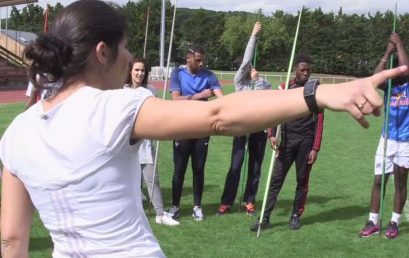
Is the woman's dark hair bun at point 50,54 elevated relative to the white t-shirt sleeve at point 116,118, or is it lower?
elevated

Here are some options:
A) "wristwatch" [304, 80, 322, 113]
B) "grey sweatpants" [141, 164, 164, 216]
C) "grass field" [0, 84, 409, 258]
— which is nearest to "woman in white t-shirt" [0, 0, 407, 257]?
"wristwatch" [304, 80, 322, 113]

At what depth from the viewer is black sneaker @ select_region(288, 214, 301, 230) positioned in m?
6.85

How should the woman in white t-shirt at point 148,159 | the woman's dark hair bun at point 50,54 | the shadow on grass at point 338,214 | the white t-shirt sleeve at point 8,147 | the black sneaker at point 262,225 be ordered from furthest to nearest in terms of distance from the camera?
the shadow on grass at point 338,214 → the black sneaker at point 262,225 → the woman in white t-shirt at point 148,159 → the white t-shirt sleeve at point 8,147 → the woman's dark hair bun at point 50,54

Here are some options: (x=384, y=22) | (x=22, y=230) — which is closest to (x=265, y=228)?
(x=22, y=230)

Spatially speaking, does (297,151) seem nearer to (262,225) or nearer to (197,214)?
(262,225)

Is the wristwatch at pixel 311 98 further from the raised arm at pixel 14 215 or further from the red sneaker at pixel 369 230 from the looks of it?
the red sneaker at pixel 369 230

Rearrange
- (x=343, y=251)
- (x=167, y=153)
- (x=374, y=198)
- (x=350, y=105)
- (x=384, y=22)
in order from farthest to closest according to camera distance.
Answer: (x=384, y=22) < (x=167, y=153) < (x=374, y=198) < (x=343, y=251) < (x=350, y=105)

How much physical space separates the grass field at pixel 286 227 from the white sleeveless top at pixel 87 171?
13.4 ft

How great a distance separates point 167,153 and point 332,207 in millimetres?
5539

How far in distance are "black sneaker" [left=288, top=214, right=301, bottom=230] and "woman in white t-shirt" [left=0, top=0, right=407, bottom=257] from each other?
526 cm

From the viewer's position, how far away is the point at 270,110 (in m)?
1.54

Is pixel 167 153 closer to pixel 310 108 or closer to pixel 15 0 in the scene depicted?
pixel 310 108

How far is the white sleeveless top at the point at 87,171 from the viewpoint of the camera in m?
1.60

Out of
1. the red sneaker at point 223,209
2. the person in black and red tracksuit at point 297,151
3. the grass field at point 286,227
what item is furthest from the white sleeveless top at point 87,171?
the red sneaker at point 223,209
